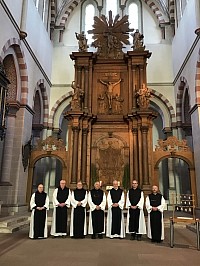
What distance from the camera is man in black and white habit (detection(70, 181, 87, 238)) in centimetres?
724

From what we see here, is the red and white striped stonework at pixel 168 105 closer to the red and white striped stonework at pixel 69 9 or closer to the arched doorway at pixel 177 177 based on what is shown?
the arched doorway at pixel 177 177

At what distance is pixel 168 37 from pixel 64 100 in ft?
25.9

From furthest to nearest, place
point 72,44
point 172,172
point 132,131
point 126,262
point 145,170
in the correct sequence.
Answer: point 72,44 < point 172,172 < point 132,131 < point 145,170 < point 126,262

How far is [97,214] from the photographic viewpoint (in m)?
7.50

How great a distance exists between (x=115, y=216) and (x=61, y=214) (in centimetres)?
152

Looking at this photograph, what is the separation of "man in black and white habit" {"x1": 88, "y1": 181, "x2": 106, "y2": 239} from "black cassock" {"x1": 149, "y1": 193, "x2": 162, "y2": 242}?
52.6 inches

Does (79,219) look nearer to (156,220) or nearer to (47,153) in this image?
(156,220)

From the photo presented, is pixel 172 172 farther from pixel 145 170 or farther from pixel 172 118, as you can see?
pixel 145 170

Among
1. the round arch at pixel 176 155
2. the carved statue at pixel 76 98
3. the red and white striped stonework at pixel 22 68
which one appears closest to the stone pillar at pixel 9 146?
the red and white striped stonework at pixel 22 68

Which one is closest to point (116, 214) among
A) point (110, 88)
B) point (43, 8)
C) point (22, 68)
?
point (110, 88)

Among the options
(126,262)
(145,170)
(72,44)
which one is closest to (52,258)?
(126,262)

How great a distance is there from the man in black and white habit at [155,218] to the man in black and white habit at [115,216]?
75 cm

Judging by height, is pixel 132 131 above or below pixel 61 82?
below

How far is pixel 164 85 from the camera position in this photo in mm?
16844
